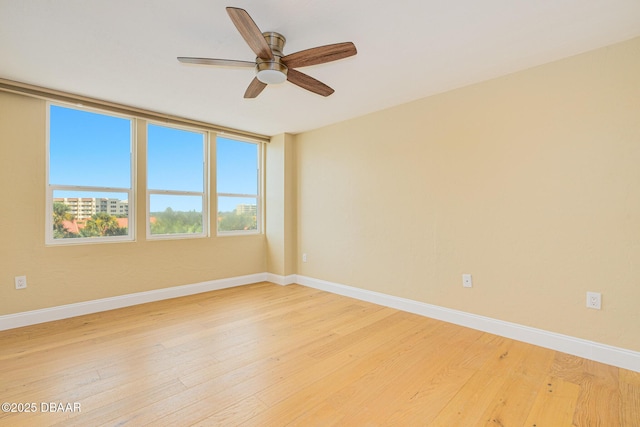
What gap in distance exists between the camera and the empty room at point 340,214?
5.92 ft

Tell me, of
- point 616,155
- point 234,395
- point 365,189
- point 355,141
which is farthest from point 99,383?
point 616,155

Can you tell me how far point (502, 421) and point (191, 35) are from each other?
3.05 metres

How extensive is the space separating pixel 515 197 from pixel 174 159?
3.94 metres

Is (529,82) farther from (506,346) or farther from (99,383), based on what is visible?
(99,383)

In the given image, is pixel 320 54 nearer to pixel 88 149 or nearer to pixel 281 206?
pixel 281 206

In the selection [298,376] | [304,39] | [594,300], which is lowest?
[298,376]

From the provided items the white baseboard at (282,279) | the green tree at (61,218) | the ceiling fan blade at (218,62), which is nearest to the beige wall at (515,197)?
the white baseboard at (282,279)

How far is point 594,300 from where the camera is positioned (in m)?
2.23

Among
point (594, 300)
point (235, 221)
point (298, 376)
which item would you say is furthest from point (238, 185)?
point (594, 300)

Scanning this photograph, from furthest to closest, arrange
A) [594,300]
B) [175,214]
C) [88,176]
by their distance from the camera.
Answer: [175,214] < [88,176] < [594,300]

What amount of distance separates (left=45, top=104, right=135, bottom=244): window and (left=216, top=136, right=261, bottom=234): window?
3.75ft

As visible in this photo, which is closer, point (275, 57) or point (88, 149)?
point (275, 57)

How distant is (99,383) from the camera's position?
1.91 metres

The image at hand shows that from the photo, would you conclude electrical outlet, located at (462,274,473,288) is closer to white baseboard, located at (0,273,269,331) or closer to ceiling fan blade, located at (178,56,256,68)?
ceiling fan blade, located at (178,56,256,68)
